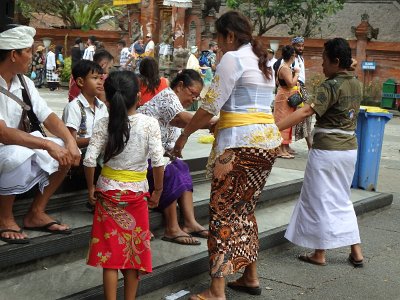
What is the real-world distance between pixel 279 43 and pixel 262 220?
20687 mm

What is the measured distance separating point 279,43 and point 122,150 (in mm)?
23098

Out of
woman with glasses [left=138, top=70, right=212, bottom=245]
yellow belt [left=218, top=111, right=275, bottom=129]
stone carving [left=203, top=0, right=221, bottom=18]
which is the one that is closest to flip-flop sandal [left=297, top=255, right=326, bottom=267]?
woman with glasses [left=138, top=70, right=212, bottom=245]

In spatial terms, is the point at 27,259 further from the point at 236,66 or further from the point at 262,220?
the point at 262,220

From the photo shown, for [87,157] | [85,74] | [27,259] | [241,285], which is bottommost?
[241,285]

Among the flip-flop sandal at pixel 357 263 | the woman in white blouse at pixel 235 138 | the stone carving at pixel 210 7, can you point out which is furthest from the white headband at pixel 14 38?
the stone carving at pixel 210 7

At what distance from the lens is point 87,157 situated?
4.32 meters

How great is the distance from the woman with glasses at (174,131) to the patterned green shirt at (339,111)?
1.00 m

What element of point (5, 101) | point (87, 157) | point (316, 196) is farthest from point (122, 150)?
point (316, 196)

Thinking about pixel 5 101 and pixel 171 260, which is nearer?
pixel 5 101

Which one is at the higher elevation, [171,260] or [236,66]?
[236,66]

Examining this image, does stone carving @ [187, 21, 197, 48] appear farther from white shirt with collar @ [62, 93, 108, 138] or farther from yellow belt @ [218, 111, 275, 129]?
yellow belt @ [218, 111, 275, 129]

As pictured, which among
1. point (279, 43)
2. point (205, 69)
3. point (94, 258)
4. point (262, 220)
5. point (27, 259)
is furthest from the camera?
point (279, 43)

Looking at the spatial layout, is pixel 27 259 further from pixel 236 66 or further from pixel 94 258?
pixel 236 66

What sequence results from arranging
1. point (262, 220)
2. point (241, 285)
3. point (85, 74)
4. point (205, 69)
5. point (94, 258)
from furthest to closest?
1. point (205, 69)
2. point (262, 220)
3. point (85, 74)
4. point (241, 285)
5. point (94, 258)
